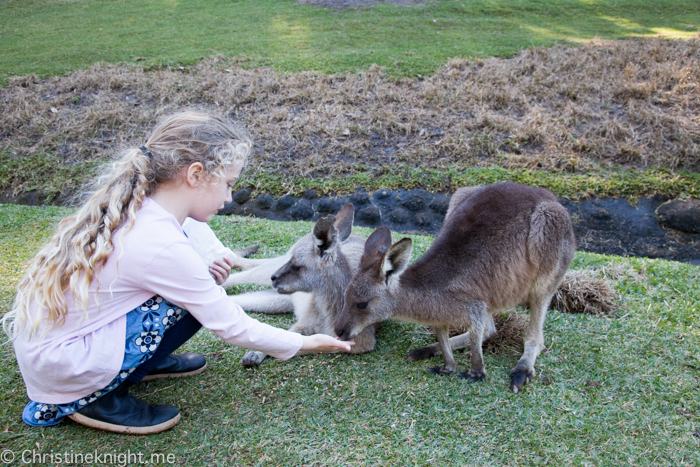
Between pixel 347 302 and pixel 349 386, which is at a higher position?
pixel 347 302

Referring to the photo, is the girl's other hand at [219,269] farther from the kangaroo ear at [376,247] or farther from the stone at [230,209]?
the stone at [230,209]

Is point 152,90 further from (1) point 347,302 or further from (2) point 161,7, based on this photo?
(1) point 347,302

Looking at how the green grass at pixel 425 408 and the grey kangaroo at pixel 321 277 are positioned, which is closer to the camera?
the green grass at pixel 425 408

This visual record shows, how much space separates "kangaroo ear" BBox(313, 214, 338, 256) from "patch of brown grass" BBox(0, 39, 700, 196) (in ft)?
12.1

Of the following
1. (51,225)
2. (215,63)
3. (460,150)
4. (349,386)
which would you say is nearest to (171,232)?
(349,386)

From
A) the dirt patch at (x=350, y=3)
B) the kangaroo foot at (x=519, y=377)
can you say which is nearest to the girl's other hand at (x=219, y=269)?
the kangaroo foot at (x=519, y=377)

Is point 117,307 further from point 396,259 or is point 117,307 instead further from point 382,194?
point 382,194

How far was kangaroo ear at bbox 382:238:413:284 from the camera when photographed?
267cm

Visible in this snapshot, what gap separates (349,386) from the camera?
9.15ft

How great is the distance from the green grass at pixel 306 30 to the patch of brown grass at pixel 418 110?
0.69 meters

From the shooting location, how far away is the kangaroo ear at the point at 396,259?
8.77 feet

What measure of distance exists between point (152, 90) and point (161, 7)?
5.59 metres

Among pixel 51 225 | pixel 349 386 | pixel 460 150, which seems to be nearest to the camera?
pixel 349 386

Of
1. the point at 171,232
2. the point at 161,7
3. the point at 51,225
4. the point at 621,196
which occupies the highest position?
the point at 161,7
